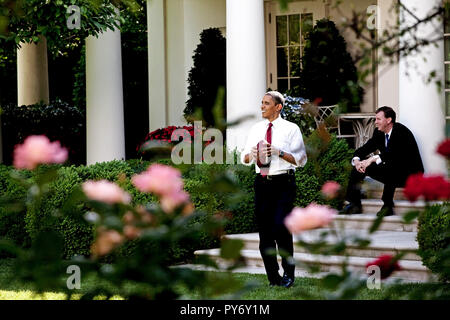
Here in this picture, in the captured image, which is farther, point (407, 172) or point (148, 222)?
point (407, 172)

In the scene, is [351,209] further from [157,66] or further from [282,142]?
[157,66]

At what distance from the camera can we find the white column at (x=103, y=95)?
1180 cm

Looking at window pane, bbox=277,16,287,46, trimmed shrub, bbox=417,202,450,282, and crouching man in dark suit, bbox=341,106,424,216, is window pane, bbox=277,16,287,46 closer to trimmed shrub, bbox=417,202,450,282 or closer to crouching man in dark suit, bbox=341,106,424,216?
crouching man in dark suit, bbox=341,106,424,216

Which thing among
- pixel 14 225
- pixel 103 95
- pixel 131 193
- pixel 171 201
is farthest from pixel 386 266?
pixel 103 95

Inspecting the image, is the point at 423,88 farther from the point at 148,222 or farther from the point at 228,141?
the point at 148,222

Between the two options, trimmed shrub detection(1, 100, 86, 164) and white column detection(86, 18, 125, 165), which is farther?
trimmed shrub detection(1, 100, 86, 164)

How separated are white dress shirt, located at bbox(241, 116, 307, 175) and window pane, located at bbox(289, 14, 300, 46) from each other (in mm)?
7307

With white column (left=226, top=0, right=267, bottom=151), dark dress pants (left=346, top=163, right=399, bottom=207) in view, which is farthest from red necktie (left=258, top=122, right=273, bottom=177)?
white column (left=226, top=0, right=267, bottom=151)

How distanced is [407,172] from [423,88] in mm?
1057

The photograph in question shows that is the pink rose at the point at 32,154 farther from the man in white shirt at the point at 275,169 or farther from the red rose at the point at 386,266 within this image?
the man in white shirt at the point at 275,169

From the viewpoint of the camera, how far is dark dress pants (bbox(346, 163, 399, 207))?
376 inches

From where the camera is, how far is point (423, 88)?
998cm
